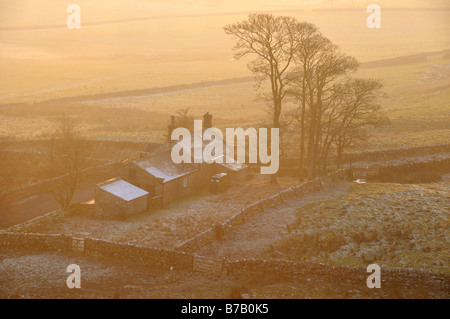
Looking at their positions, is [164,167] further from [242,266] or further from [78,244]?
[242,266]

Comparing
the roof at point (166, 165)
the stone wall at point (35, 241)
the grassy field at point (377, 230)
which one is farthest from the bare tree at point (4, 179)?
the grassy field at point (377, 230)

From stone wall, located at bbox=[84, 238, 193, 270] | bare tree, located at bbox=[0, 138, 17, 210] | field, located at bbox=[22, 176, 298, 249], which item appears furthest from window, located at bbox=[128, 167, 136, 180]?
stone wall, located at bbox=[84, 238, 193, 270]

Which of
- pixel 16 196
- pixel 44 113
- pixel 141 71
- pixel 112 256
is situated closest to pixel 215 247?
pixel 112 256

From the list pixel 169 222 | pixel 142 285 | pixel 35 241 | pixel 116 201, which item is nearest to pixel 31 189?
pixel 116 201

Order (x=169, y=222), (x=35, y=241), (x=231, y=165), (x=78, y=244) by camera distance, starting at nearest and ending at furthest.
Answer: (x=78, y=244) → (x=35, y=241) → (x=169, y=222) → (x=231, y=165)

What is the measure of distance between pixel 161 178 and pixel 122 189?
3.92 meters

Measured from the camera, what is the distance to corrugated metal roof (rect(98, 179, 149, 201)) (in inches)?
1908

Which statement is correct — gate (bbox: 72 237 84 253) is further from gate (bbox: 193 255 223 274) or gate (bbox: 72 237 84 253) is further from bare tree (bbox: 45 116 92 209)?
bare tree (bbox: 45 116 92 209)

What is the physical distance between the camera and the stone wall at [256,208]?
129 ft

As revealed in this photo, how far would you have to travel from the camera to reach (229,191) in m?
56.0

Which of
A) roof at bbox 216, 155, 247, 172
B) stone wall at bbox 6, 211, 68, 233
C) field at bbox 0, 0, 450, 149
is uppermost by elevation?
field at bbox 0, 0, 450, 149

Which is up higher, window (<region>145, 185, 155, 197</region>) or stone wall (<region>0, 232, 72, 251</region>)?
window (<region>145, 185, 155, 197</region>)

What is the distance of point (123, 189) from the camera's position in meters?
49.6

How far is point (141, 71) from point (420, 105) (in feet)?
264
